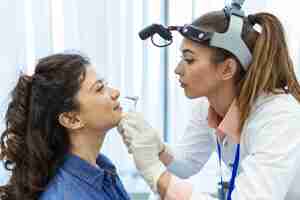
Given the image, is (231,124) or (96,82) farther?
(231,124)

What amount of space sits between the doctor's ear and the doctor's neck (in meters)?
0.05

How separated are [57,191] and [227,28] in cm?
69

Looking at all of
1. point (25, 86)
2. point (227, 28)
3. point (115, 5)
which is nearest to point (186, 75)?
point (227, 28)

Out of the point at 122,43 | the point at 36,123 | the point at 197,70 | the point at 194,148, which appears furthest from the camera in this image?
the point at 122,43

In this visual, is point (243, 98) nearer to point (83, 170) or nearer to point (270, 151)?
point (270, 151)

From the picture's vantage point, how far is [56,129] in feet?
3.69

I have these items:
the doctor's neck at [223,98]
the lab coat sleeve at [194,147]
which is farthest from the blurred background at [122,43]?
the doctor's neck at [223,98]

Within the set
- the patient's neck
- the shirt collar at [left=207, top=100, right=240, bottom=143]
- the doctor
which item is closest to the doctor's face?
the doctor

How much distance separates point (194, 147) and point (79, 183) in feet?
2.05

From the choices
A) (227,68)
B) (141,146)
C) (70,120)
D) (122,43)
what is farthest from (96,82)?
(122,43)

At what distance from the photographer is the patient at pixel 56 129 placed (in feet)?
3.53

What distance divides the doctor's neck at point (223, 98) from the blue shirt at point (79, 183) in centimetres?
43

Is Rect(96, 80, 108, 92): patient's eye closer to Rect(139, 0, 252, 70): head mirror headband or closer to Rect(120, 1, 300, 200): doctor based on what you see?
Rect(120, 1, 300, 200): doctor

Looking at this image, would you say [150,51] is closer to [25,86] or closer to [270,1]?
[270,1]
